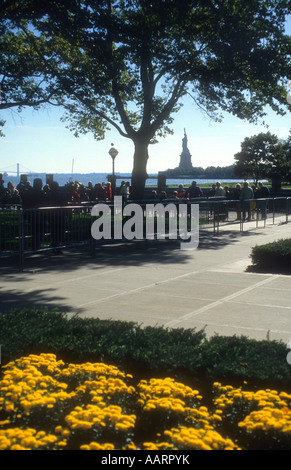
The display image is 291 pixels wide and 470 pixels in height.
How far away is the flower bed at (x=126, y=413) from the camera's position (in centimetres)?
326

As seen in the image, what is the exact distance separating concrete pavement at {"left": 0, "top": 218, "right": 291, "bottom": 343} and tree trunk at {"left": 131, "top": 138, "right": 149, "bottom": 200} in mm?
10609

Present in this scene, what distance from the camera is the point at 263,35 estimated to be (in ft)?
75.1

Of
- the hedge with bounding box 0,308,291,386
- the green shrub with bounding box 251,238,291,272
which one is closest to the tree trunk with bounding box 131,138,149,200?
the green shrub with bounding box 251,238,291,272

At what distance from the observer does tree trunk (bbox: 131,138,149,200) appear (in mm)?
Answer: 25219

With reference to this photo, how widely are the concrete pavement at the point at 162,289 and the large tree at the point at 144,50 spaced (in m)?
10.3

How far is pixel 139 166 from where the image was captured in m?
25.3

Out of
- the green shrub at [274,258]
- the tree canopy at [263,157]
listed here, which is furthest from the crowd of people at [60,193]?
the tree canopy at [263,157]

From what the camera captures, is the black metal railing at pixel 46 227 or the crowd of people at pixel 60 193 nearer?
the black metal railing at pixel 46 227

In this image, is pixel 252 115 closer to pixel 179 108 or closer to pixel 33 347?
pixel 179 108

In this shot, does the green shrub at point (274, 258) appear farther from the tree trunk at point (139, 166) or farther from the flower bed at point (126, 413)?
the tree trunk at point (139, 166)

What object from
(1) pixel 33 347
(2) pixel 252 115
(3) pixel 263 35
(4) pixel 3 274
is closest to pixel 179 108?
(2) pixel 252 115

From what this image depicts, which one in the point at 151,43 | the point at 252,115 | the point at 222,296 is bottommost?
the point at 222,296

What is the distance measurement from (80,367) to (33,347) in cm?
75

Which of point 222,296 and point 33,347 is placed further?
point 222,296
